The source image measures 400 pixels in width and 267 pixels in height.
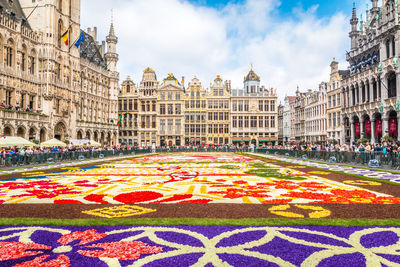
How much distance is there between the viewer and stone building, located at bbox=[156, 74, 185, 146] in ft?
187

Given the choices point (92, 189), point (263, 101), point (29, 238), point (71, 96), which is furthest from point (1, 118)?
point (263, 101)

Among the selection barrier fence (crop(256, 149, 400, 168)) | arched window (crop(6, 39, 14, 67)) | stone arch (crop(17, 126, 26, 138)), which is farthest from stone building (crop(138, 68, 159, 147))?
barrier fence (crop(256, 149, 400, 168))

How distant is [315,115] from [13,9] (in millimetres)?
49552

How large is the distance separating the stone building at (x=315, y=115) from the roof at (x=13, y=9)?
152 feet

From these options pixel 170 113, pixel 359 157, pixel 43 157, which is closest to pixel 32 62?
pixel 43 157

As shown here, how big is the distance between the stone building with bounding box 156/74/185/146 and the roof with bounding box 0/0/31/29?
89.5 feet

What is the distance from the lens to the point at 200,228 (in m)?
4.21

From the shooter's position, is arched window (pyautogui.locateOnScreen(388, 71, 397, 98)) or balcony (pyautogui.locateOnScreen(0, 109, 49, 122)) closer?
balcony (pyautogui.locateOnScreen(0, 109, 49, 122))

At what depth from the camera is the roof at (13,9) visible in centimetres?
3033

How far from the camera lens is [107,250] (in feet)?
11.1

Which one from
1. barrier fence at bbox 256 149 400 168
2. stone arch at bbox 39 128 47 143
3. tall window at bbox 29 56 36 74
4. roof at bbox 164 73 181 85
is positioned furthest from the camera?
roof at bbox 164 73 181 85

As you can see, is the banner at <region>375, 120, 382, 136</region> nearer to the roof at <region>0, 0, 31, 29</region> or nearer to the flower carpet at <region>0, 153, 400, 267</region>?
the flower carpet at <region>0, 153, 400, 267</region>

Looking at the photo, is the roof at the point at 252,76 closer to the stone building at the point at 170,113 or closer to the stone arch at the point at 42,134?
the stone building at the point at 170,113

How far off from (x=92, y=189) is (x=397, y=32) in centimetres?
3143
